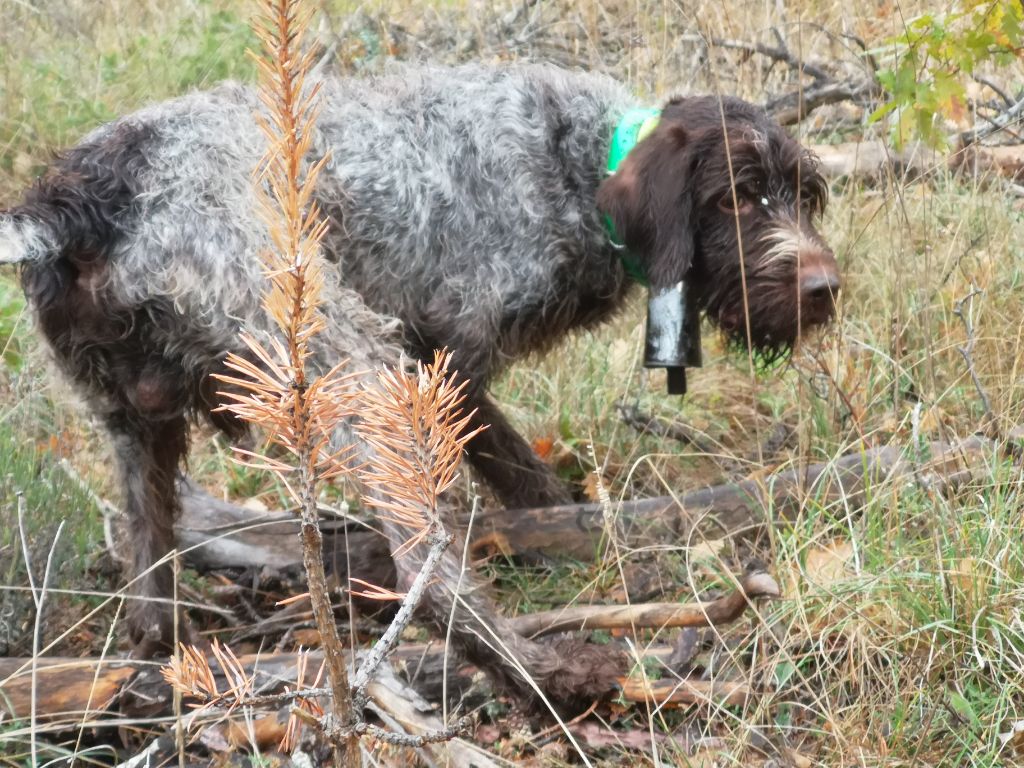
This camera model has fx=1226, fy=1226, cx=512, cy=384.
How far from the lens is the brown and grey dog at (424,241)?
3236mm

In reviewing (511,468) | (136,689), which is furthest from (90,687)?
(511,468)

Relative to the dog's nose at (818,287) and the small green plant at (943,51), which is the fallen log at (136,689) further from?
the small green plant at (943,51)

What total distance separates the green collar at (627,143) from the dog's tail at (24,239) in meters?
1.69

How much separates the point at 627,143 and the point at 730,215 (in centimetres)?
42

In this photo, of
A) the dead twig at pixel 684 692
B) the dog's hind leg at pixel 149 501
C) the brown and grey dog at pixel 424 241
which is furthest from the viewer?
the dog's hind leg at pixel 149 501

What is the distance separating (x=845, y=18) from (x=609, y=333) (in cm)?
177

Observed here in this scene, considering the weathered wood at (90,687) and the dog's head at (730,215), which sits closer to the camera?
the weathered wood at (90,687)

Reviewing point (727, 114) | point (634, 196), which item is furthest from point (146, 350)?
point (727, 114)

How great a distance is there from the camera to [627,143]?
13.2ft

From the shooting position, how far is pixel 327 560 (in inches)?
157

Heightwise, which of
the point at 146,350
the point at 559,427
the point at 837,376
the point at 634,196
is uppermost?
the point at 634,196

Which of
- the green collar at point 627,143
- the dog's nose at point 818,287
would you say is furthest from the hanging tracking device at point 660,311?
the dog's nose at point 818,287

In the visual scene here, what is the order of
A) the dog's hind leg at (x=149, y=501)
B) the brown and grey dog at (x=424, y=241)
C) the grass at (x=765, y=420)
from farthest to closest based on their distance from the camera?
1. the dog's hind leg at (x=149, y=501)
2. the brown and grey dog at (x=424, y=241)
3. the grass at (x=765, y=420)

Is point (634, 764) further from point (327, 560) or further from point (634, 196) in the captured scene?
point (634, 196)
